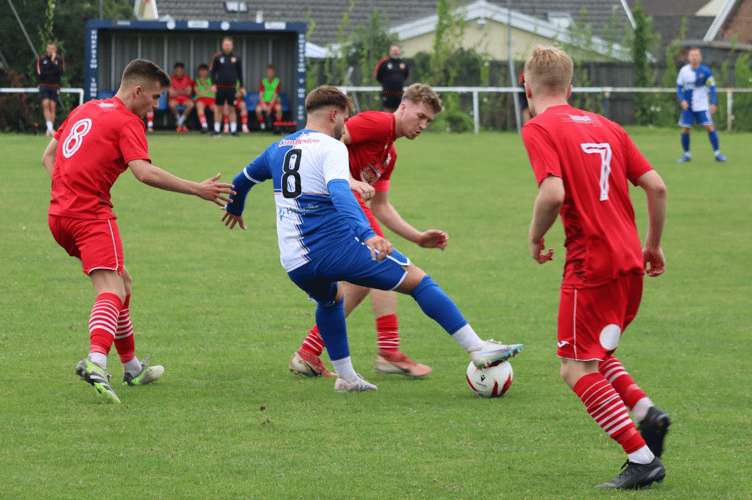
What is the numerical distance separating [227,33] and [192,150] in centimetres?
748

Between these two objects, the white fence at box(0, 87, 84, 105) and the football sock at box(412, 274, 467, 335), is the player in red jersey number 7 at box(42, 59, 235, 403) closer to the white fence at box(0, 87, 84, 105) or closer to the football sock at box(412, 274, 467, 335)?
the football sock at box(412, 274, 467, 335)

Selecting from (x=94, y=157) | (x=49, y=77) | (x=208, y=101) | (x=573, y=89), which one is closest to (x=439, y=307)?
(x=94, y=157)

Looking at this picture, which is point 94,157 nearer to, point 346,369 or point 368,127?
point 368,127

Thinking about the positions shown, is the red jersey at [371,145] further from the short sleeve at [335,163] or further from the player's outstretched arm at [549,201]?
the player's outstretched arm at [549,201]

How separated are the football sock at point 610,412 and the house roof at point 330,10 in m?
31.6

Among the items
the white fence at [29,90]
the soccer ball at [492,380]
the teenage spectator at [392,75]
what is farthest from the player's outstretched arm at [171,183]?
the white fence at [29,90]

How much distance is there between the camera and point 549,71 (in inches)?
164

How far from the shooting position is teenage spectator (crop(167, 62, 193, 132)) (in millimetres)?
23359

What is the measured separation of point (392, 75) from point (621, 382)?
60.8 ft

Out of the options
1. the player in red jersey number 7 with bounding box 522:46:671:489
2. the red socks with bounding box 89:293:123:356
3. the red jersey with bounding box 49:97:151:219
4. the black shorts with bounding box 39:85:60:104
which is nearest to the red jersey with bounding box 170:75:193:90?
the black shorts with bounding box 39:85:60:104

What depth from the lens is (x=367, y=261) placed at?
513 centimetres

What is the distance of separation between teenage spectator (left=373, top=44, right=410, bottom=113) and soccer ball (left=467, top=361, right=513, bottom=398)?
1713 cm

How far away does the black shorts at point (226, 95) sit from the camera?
21.2 meters

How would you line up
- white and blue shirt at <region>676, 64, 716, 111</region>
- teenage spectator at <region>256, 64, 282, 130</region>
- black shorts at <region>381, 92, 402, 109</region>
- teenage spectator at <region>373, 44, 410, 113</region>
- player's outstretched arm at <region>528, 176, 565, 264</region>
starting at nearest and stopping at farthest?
1. player's outstretched arm at <region>528, 176, 565, 264</region>
2. white and blue shirt at <region>676, 64, 716, 111</region>
3. teenage spectator at <region>373, 44, 410, 113</region>
4. black shorts at <region>381, 92, 402, 109</region>
5. teenage spectator at <region>256, 64, 282, 130</region>
